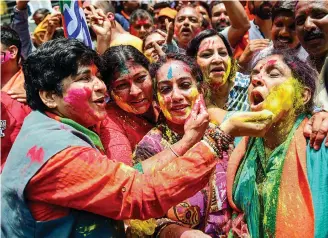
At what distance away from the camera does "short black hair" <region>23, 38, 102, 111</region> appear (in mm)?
1914

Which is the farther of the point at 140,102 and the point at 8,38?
the point at 8,38

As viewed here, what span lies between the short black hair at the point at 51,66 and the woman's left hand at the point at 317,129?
1047mm

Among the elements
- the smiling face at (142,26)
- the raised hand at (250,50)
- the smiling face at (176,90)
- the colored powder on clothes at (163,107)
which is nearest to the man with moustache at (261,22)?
the raised hand at (250,50)

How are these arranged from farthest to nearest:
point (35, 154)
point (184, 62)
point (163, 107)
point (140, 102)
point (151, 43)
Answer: point (151, 43) < point (140, 102) < point (184, 62) < point (163, 107) < point (35, 154)

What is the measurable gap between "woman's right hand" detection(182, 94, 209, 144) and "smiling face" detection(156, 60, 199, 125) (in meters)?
0.49

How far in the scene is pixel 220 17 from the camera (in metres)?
5.20

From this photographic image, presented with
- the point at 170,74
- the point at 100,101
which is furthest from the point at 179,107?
the point at 100,101

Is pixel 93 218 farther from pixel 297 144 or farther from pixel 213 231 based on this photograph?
pixel 297 144

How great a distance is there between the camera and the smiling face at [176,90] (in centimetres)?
250

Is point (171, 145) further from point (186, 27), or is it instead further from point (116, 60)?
point (186, 27)

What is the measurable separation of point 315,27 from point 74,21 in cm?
164

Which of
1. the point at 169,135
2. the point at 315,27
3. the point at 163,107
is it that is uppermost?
the point at 315,27

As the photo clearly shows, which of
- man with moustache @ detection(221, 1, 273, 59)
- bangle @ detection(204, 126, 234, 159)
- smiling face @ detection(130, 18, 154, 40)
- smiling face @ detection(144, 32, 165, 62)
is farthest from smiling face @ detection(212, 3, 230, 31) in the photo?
bangle @ detection(204, 126, 234, 159)

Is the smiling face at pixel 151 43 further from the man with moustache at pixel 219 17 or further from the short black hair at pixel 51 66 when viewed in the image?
the short black hair at pixel 51 66
